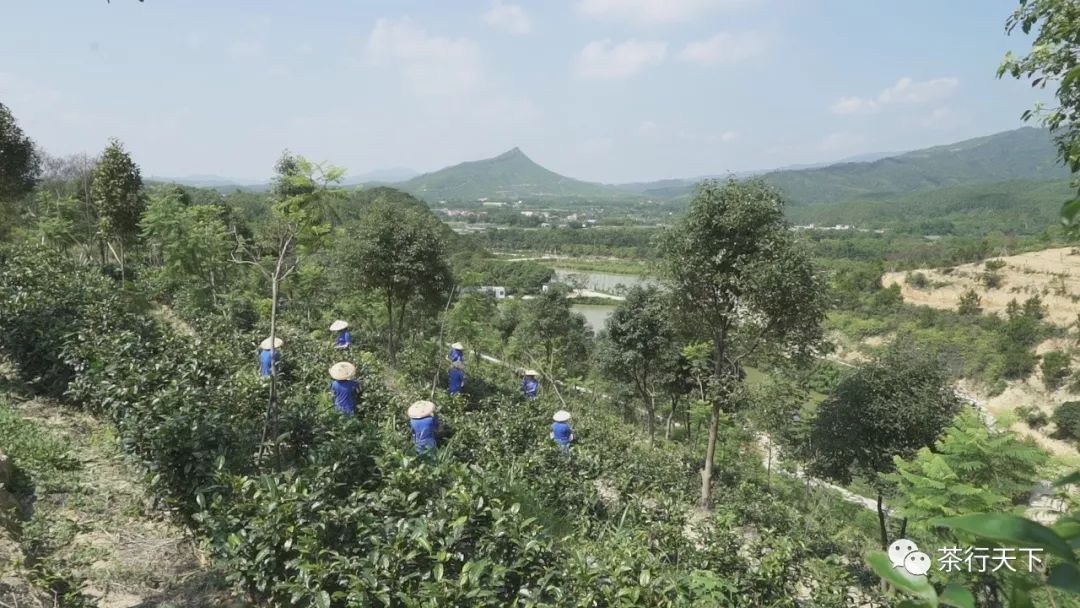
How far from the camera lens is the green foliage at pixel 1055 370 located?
2688cm

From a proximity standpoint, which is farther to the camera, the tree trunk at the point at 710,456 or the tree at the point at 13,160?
the tree at the point at 13,160

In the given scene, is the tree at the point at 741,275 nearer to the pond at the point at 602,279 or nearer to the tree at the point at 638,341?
the tree at the point at 638,341

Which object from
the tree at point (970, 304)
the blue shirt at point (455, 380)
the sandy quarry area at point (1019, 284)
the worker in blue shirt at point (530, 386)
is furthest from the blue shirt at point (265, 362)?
the tree at point (970, 304)

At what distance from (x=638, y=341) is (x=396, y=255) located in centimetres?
633

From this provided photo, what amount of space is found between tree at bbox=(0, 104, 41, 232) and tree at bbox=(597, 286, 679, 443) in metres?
14.0

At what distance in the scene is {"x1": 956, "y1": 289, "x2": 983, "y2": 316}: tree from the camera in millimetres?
37969

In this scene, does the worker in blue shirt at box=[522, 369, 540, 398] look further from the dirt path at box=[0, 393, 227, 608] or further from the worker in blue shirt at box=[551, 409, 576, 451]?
the dirt path at box=[0, 393, 227, 608]

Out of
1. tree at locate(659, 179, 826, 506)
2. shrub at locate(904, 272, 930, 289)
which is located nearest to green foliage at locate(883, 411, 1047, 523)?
tree at locate(659, 179, 826, 506)

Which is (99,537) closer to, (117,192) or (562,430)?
(562,430)

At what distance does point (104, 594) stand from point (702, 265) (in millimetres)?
7168

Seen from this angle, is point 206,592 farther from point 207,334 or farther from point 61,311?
point 207,334

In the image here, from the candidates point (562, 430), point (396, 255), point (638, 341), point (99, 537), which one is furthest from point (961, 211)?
point (99, 537)

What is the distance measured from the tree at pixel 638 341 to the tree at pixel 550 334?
2.71 meters

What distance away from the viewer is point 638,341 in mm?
13766
